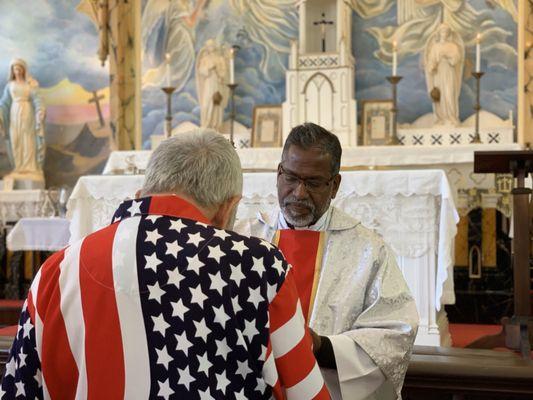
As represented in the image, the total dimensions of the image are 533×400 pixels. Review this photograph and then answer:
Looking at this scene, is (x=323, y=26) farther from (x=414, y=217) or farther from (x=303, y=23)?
(x=414, y=217)

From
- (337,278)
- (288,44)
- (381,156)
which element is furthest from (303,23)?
(337,278)

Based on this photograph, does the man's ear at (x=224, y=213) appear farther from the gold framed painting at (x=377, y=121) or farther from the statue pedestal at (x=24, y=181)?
the statue pedestal at (x=24, y=181)

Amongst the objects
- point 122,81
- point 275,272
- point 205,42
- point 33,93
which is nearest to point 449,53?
point 205,42

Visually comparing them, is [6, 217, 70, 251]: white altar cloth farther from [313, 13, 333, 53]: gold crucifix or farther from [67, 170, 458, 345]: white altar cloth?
[313, 13, 333, 53]: gold crucifix

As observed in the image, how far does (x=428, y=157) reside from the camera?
297 inches

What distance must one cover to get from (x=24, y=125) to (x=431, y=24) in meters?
5.02

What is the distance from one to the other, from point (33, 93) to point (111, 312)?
913cm

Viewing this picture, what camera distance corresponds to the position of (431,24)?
9008 mm

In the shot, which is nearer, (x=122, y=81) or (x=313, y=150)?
(x=313, y=150)

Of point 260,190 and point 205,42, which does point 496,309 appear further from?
point 205,42

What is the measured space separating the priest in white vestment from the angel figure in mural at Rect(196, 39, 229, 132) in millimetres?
6630

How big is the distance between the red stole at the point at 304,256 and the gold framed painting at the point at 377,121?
6.17m

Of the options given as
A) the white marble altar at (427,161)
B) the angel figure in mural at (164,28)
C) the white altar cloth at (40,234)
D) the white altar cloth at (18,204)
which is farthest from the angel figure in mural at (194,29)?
the white altar cloth at (40,234)

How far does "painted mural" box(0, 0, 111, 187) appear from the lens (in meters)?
10.3
